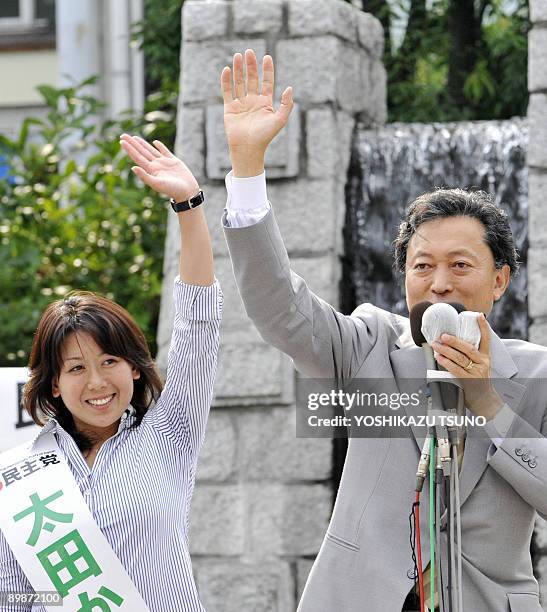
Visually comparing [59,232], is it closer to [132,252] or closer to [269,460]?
[132,252]

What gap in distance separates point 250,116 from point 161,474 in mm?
831

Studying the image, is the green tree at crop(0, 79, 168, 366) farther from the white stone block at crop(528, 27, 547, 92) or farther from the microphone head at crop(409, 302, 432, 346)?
the microphone head at crop(409, 302, 432, 346)

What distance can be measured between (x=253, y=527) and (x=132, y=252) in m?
2.14

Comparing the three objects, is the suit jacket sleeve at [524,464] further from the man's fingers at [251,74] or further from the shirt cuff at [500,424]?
the man's fingers at [251,74]

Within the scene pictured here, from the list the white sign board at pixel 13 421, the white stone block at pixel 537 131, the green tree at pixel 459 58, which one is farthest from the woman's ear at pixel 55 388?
the green tree at pixel 459 58

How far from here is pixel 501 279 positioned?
3346 mm

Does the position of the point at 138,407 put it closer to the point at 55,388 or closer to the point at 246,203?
the point at 55,388

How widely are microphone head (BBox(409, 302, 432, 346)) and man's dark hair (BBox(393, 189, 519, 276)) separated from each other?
0.46 metres

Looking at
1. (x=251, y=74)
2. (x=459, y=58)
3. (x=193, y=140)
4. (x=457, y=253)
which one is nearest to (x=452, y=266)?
(x=457, y=253)

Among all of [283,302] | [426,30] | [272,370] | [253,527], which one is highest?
[426,30]

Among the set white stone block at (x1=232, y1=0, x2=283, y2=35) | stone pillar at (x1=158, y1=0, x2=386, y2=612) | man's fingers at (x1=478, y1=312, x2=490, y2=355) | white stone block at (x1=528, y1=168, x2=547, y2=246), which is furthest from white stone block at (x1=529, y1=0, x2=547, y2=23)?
man's fingers at (x1=478, y1=312, x2=490, y2=355)

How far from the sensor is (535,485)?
305 centimetres

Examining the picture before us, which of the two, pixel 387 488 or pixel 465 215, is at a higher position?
pixel 465 215

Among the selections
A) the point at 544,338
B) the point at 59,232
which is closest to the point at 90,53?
the point at 59,232
